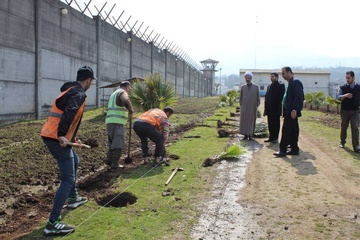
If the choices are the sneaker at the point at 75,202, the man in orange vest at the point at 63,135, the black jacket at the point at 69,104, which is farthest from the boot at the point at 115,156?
the black jacket at the point at 69,104

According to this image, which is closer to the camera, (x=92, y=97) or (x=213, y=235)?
(x=213, y=235)

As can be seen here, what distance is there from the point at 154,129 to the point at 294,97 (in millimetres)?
3144

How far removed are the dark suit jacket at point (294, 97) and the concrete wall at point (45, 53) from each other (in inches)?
303

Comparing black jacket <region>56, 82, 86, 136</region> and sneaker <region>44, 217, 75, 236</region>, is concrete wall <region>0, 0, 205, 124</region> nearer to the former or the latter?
black jacket <region>56, 82, 86, 136</region>

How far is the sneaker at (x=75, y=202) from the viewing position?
4.84 metres

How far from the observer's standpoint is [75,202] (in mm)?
4926

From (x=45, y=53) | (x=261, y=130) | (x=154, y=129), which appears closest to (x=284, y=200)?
(x=154, y=129)

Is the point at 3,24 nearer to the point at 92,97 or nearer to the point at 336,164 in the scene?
the point at 92,97

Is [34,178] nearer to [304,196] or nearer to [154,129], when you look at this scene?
[154,129]

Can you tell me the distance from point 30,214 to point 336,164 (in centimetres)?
576

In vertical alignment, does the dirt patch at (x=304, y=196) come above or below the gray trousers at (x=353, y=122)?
below

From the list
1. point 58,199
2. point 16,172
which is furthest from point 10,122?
point 58,199

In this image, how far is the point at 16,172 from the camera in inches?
267

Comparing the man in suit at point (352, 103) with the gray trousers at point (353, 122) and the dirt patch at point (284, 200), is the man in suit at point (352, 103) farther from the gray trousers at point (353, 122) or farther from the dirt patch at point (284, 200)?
the dirt patch at point (284, 200)
